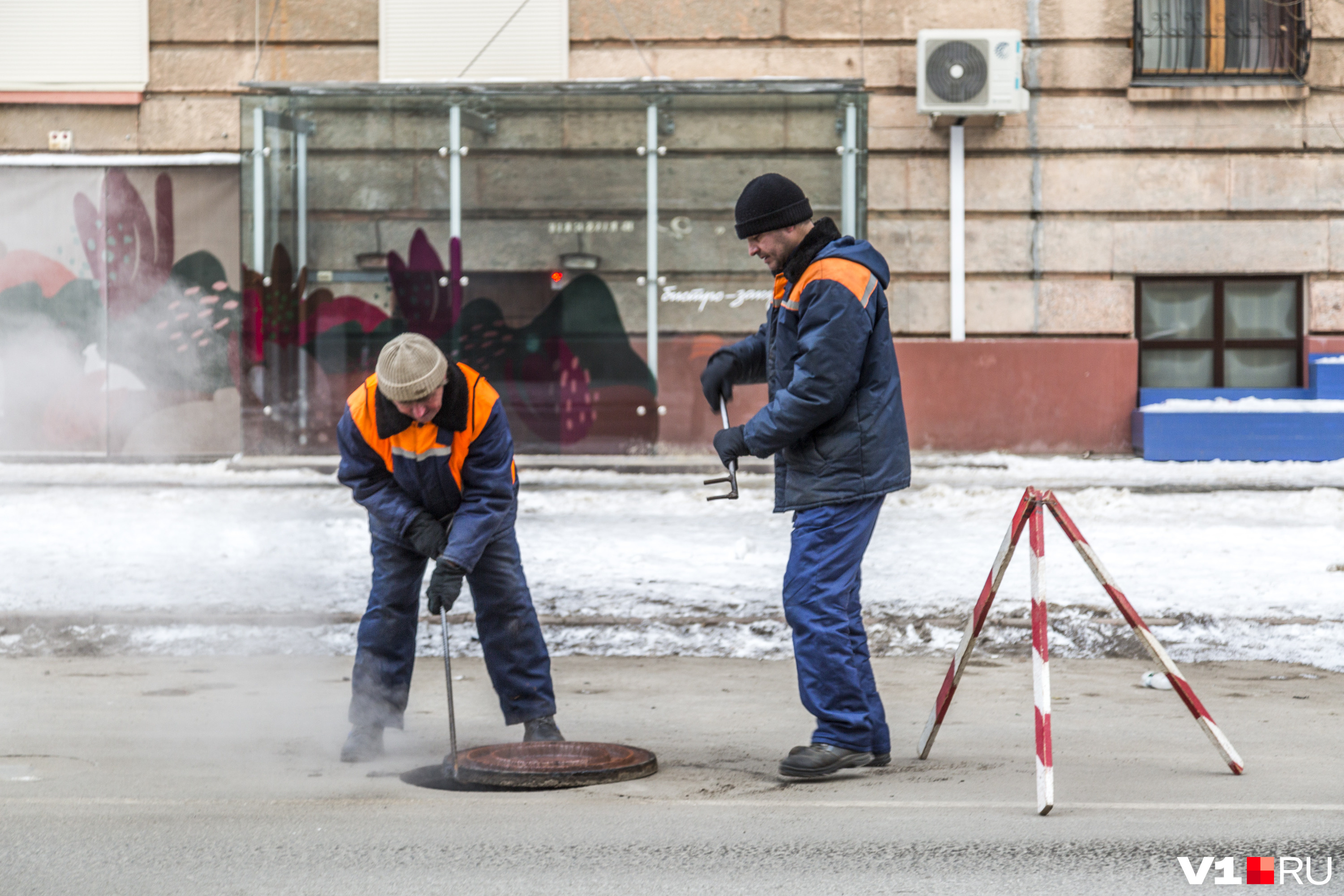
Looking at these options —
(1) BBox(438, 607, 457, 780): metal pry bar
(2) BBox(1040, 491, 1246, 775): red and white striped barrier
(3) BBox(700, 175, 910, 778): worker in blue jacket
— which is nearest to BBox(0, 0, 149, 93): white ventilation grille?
(1) BBox(438, 607, 457, 780): metal pry bar

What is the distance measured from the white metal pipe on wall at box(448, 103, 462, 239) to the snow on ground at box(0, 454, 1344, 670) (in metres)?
2.42

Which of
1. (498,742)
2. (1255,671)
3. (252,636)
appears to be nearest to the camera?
(498,742)

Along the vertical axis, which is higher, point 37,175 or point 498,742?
point 37,175

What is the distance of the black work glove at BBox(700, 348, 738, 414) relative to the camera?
16.6ft

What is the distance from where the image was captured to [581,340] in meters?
13.0

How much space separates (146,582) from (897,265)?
779cm

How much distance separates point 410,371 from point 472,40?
9706 millimetres

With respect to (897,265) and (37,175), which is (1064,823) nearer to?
(897,265)

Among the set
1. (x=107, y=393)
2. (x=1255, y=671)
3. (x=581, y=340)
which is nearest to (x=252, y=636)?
(x=1255, y=671)

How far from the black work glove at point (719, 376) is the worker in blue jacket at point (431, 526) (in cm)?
72

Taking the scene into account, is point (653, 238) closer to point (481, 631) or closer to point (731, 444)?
point (481, 631)

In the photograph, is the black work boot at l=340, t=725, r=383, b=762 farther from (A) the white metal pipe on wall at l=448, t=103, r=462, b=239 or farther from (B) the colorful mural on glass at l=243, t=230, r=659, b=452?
(A) the white metal pipe on wall at l=448, t=103, r=462, b=239

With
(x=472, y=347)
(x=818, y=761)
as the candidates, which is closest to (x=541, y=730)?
(x=818, y=761)

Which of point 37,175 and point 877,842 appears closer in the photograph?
point 877,842
